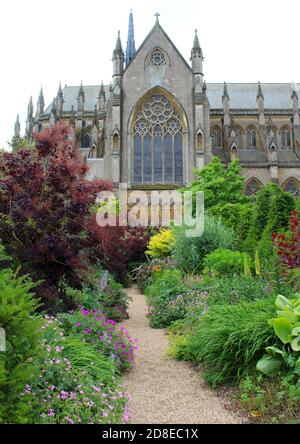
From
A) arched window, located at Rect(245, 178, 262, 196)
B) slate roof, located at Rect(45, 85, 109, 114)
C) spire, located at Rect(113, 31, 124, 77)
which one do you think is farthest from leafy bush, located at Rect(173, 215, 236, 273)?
slate roof, located at Rect(45, 85, 109, 114)

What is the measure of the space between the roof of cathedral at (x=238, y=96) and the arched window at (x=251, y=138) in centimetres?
240

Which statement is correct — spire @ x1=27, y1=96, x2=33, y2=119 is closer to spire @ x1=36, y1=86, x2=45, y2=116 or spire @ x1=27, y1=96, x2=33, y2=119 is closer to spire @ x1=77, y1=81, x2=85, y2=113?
spire @ x1=36, y1=86, x2=45, y2=116

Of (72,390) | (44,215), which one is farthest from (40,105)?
(72,390)

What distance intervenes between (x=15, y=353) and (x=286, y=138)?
38.0 metres

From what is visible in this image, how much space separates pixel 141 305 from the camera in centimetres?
1195

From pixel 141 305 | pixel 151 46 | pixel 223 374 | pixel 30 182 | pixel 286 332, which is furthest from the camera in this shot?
pixel 151 46

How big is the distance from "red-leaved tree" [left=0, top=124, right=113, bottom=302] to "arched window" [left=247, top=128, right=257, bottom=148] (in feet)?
105

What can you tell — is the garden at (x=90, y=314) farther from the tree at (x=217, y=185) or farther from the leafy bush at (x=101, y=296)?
the tree at (x=217, y=185)

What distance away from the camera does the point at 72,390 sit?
13.3 ft

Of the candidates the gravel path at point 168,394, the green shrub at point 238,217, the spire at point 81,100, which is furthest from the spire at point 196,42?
the gravel path at point 168,394

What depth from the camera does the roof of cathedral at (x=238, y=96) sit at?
Answer: 39.3 meters
